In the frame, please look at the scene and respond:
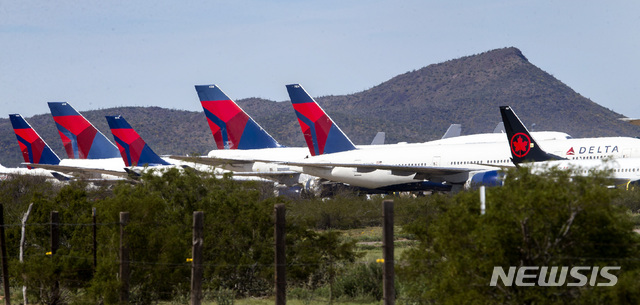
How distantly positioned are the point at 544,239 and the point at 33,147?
61857mm

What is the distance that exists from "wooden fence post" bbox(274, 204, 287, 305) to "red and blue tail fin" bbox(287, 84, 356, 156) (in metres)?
37.5

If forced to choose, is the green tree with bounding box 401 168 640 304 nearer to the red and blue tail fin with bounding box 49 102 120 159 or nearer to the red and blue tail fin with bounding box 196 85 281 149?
the red and blue tail fin with bounding box 196 85 281 149

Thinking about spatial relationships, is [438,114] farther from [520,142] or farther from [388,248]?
[388,248]

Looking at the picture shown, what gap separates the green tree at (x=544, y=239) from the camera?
9.29 metres

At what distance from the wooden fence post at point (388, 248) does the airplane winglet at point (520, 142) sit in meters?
26.2

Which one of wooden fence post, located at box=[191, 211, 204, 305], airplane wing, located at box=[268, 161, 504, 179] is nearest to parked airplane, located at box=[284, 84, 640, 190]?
airplane wing, located at box=[268, 161, 504, 179]

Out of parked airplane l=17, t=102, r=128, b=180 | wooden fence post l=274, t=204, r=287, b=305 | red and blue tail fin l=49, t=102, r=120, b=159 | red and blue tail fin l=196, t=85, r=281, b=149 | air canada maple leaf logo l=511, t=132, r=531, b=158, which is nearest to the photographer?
wooden fence post l=274, t=204, r=287, b=305

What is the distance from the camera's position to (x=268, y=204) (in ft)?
59.3

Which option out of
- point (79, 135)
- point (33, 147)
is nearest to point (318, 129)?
point (79, 135)

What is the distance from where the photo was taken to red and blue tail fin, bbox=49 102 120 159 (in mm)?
62938

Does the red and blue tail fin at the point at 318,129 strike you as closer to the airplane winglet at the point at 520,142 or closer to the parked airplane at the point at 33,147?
the airplane winglet at the point at 520,142

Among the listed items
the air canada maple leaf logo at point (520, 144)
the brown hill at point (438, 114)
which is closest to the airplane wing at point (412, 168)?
the air canada maple leaf logo at point (520, 144)

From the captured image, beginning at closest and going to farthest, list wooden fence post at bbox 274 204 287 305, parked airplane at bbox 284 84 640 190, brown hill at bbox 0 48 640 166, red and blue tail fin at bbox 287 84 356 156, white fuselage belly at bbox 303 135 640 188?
wooden fence post at bbox 274 204 287 305 → white fuselage belly at bbox 303 135 640 188 → parked airplane at bbox 284 84 640 190 → red and blue tail fin at bbox 287 84 356 156 → brown hill at bbox 0 48 640 166

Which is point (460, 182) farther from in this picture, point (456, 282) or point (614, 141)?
point (456, 282)
